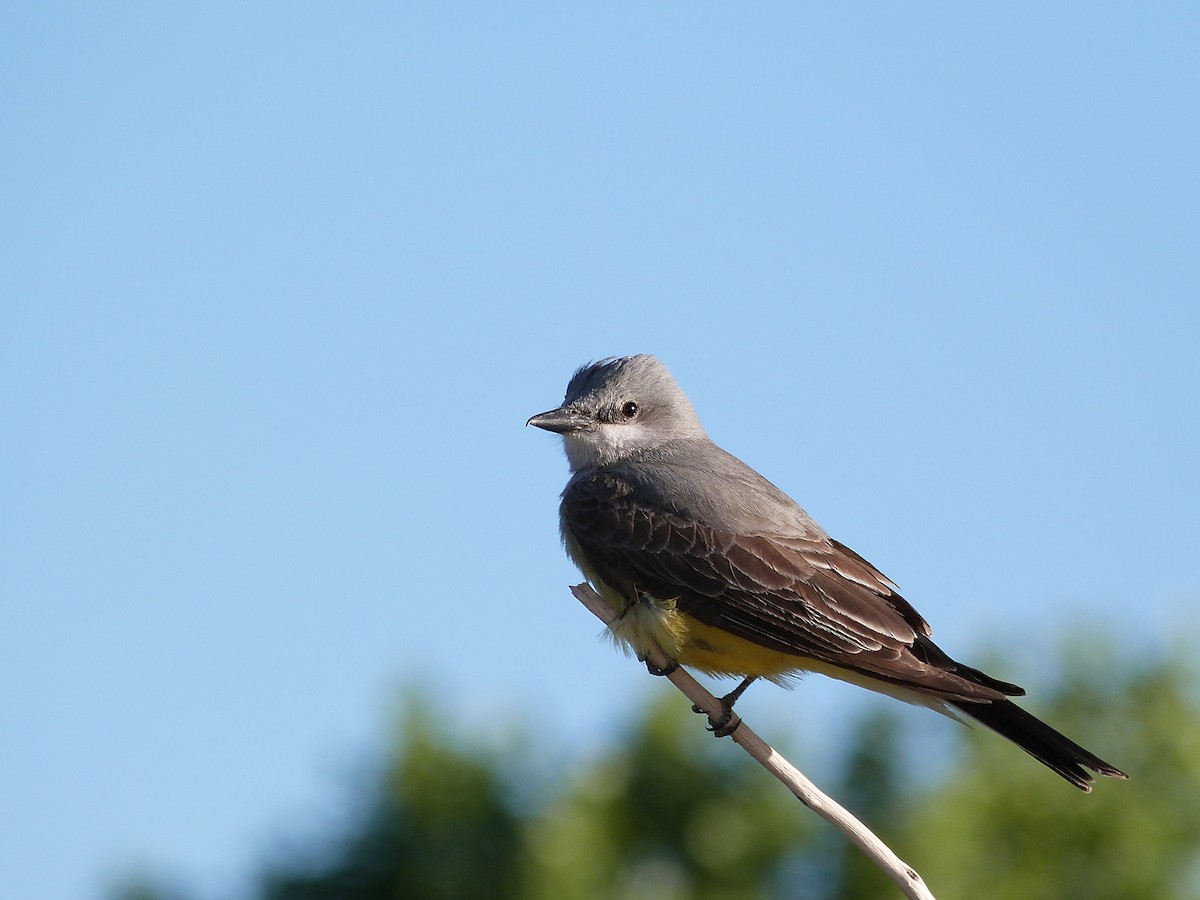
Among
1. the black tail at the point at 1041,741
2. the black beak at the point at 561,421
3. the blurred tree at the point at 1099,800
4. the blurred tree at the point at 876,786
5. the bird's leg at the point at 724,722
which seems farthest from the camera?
the blurred tree at the point at 1099,800

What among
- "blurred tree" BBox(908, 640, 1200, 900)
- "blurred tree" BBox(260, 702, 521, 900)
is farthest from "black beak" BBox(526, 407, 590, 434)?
"blurred tree" BBox(908, 640, 1200, 900)

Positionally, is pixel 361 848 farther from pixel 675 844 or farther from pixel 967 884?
pixel 967 884

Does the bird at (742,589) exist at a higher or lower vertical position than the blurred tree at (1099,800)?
higher

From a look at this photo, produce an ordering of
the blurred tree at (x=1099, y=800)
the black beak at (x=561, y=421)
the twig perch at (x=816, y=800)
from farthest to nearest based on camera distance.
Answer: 1. the blurred tree at (x=1099, y=800)
2. the black beak at (x=561, y=421)
3. the twig perch at (x=816, y=800)

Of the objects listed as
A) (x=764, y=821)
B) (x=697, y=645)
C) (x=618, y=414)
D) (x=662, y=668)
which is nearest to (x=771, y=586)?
(x=697, y=645)

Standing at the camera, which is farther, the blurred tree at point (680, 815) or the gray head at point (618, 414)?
the blurred tree at point (680, 815)

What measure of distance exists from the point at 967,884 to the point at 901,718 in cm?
334

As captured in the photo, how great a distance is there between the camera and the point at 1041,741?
196 inches

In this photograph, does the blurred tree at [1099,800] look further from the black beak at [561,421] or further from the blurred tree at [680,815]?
the black beak at [561,421]

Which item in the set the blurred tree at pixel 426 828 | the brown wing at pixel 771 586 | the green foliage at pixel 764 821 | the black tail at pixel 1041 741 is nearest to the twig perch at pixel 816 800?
the brown wing at pixel 771 586

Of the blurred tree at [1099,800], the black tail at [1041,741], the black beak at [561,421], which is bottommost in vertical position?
the blurred tree at [1099,800]

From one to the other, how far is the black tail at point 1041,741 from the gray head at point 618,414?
2.37 metres

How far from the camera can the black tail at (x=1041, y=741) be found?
4.76 m

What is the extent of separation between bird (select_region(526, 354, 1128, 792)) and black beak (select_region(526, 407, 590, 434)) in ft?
0.88
